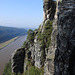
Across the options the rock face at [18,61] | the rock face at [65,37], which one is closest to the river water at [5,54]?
the rock face at [18,61]

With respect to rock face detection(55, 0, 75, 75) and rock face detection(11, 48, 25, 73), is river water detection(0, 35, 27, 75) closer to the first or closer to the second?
rock face detection(11, 48, 25, 73)

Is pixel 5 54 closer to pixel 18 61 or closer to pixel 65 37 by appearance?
pixel 18 61

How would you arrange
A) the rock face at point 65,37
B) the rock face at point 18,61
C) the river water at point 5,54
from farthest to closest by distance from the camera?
the river water at point 5,54, the rock face at point 18,61, the rock face at point 65,37

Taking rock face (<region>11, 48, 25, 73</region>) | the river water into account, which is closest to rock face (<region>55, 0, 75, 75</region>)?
rock face (<region>11, 48, 25, 73</region>)

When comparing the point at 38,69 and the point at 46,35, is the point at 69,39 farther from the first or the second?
the point at 38,69

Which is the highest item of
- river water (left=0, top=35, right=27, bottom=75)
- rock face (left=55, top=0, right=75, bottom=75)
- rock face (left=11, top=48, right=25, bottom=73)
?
rock face (left=55, top=0, right=75, bottom=75)

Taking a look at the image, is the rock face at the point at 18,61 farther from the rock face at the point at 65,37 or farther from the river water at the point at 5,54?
the rock face at the point at 65,37
